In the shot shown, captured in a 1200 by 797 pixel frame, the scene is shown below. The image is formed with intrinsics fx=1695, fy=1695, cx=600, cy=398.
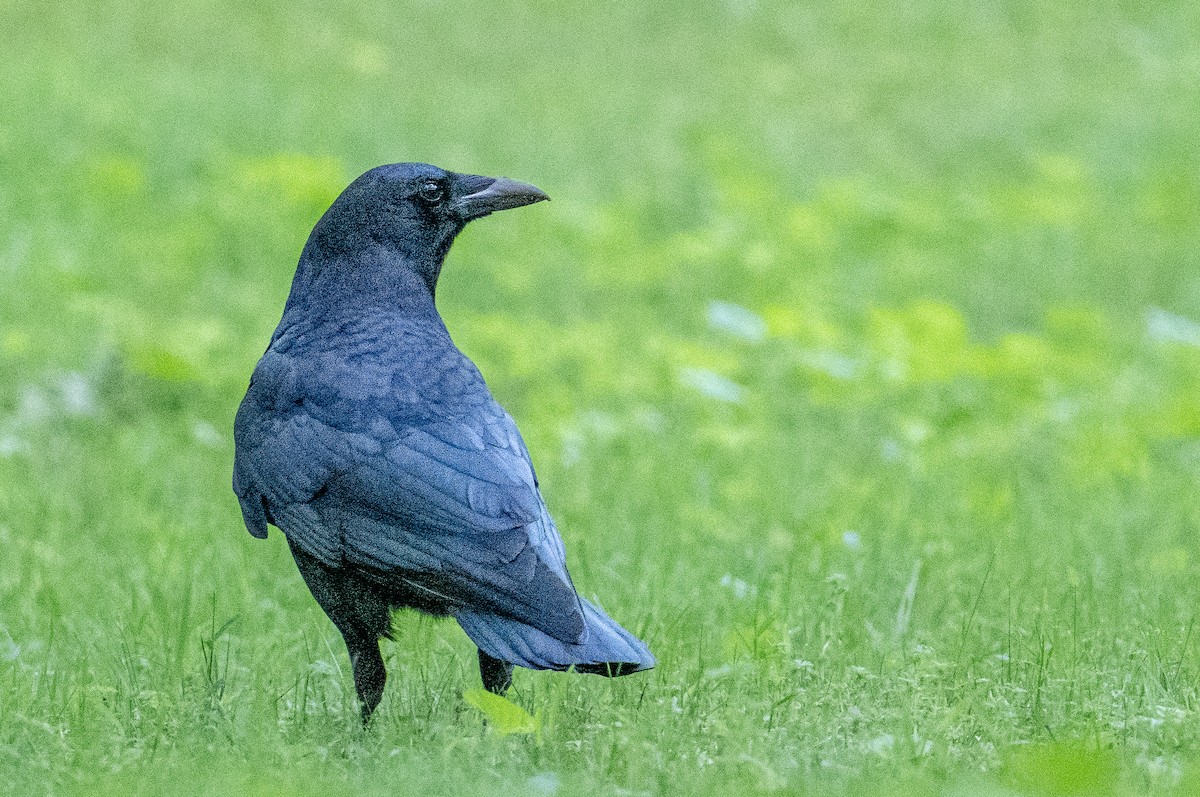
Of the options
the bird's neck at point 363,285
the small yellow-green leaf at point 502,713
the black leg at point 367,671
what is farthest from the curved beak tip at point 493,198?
the small yellow-green leaf at point 502,713

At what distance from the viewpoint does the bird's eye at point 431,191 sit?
3656 mm

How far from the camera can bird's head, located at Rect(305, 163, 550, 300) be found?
3.60 m

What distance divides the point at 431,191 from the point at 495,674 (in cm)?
107

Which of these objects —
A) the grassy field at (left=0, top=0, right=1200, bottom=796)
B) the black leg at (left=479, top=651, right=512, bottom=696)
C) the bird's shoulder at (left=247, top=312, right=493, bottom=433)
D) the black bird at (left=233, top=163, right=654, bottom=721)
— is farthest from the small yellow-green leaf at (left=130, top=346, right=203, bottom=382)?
the black leg at (left=479, top=651, right=512, bottom=696)

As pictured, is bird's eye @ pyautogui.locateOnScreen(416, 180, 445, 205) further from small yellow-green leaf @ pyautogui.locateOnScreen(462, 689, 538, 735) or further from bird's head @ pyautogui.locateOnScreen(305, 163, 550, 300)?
small yellow-green leaf @ pyautogui.locateOnScreen(462, 689, 538, 735)

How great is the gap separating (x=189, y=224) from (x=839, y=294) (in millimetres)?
3169

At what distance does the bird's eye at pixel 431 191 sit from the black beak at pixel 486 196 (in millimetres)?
41

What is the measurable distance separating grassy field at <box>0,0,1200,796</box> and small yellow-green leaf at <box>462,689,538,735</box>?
0.7 inches

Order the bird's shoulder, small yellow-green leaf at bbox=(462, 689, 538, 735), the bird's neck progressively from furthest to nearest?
the bird's neck
the bird's shoulder
small yellow-green leaf at bbox=(462, 689, 538, 735)

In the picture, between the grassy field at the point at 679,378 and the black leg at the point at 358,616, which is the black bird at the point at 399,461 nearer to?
the black leg at the point at 358,616

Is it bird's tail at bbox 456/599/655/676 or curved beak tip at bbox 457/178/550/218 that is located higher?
curved beak tip at bbox 457/178/550/218

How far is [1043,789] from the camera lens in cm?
240

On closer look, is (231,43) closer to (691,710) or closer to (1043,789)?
(691,710)

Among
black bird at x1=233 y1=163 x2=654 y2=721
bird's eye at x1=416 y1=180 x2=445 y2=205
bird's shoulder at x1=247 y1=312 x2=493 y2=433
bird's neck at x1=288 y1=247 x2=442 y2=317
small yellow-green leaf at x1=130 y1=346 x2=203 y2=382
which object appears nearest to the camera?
black bird at x1=233 y1=163 x2=654 y2=721
